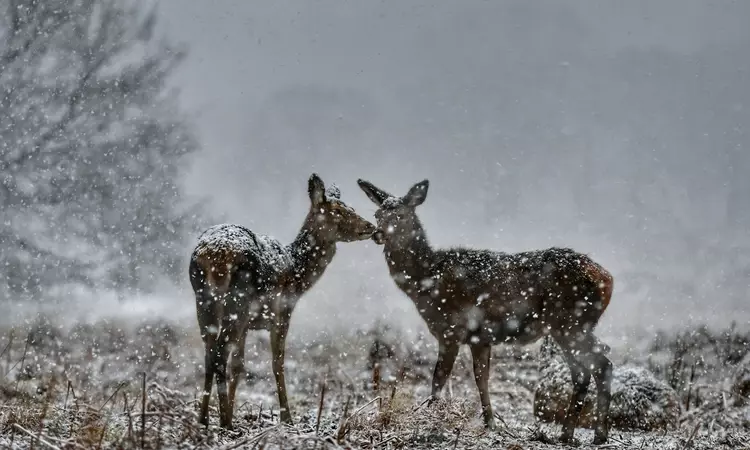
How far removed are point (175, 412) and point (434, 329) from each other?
4776 mm

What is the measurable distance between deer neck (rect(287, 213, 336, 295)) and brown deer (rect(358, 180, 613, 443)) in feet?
2.42

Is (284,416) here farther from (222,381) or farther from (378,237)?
(378,237)

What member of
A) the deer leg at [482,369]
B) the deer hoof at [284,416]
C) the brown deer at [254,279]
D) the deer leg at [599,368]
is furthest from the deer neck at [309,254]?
the deer leg at [599,368]

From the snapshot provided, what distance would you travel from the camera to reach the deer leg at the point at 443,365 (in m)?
7.03

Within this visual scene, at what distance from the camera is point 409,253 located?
26.6 ft

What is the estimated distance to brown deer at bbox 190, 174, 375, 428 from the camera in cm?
558

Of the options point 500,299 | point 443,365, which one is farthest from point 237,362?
point 500,299

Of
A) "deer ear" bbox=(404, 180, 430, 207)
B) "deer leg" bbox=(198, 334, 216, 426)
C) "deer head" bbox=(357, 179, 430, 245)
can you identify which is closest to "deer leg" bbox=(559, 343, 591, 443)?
"deer head" bbox=(357, 179, 430, 245)

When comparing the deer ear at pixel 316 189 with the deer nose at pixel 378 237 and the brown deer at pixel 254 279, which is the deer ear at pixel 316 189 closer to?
the brown deer at pixel 254 279

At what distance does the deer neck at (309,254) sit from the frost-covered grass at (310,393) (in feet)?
3.88

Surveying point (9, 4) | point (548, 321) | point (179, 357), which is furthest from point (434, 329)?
point (9, 4)

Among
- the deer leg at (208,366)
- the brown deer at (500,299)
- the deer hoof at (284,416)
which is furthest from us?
the brown deer at (500,299)

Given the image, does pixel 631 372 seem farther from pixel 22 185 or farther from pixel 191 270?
pixel 22 185

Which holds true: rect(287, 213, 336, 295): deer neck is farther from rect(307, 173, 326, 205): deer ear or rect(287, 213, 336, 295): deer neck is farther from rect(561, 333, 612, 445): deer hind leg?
rect(561, 333, 612, 445): deer hind leg
